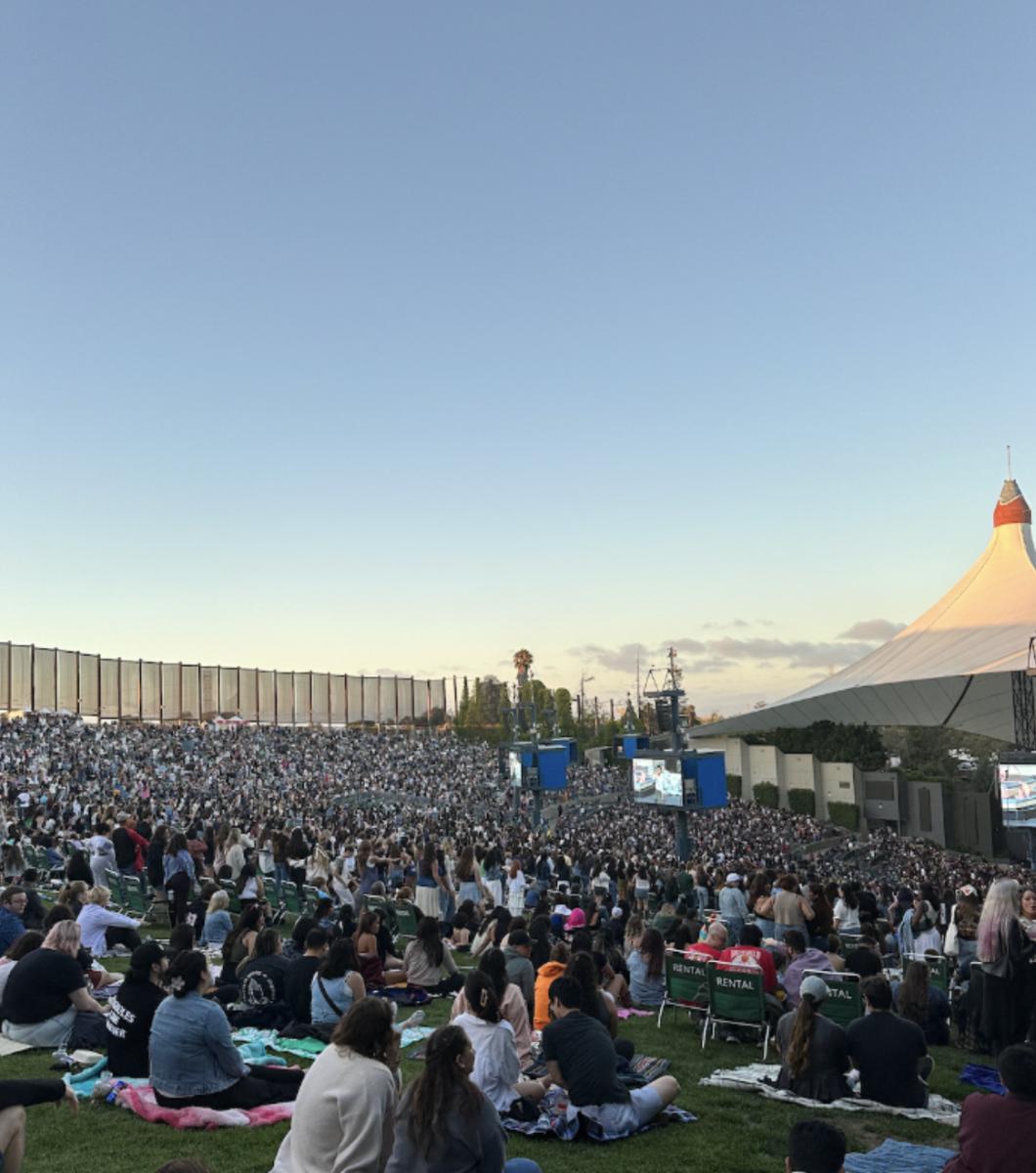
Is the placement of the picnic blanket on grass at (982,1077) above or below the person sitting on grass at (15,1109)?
below

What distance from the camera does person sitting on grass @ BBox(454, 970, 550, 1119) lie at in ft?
18.9

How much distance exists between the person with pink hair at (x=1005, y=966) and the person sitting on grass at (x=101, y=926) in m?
8.35

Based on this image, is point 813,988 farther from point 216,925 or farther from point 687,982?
point 216,925

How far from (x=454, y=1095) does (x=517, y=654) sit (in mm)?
120249

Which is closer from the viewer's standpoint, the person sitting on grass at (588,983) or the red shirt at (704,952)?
the person sitting on grass at (588,983)

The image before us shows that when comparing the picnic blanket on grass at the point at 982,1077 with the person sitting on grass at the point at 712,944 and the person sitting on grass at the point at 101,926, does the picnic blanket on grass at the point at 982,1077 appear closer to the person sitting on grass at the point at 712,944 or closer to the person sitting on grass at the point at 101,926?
the person sitting on grass at the point at 712,944

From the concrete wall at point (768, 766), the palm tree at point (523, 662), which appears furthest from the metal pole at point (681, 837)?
the palm tree at point (523, 662)

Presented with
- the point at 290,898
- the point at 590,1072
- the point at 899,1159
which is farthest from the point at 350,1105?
the point at 290,898

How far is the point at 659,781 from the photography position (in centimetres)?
3334

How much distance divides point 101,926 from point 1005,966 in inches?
344

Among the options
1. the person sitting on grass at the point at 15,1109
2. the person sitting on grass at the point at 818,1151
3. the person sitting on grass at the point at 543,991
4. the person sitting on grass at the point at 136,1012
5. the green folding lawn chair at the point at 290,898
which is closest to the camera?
the person sitting on grass at the point at 818,1151

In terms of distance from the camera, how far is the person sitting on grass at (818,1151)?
3531 mm

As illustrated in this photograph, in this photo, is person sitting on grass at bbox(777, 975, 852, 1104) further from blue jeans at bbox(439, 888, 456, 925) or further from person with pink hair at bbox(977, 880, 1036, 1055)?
blue jeans at bbox(439, 888, 456, 925)

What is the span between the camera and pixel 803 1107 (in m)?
6.47
